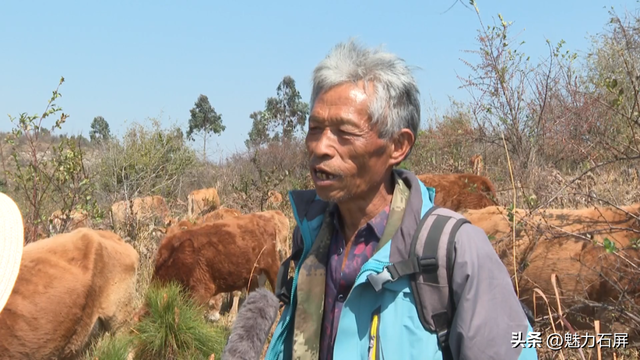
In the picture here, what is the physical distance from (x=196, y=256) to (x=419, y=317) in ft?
22.1

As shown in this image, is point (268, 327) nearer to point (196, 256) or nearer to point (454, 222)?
point (454, 222)

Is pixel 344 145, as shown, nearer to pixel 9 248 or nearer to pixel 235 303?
pixel 9 248

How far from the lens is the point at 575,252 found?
5562 mm

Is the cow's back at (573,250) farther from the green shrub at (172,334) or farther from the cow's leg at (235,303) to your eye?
the cow's leg at (235,303)

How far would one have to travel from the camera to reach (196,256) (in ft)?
27.4

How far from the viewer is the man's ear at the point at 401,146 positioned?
2320 mm

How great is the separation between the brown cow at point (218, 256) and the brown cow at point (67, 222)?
5.65 ft

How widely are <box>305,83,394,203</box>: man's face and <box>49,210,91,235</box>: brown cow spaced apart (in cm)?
755

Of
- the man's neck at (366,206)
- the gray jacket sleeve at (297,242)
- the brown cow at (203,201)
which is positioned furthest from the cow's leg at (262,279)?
the brown cow at (203,201)

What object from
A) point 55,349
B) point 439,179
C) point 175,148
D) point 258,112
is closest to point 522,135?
point 439,179

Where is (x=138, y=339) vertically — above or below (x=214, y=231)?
below

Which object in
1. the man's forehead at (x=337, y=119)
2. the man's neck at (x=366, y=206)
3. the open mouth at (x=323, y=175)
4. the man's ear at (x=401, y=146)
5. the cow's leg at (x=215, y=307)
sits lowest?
the cow's leg at (x=215, y=307)

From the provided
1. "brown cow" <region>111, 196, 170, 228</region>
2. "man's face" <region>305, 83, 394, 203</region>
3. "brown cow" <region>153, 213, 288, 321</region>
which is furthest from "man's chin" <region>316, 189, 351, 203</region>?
"brown cow" <region>111, 196, 170, 228</region>

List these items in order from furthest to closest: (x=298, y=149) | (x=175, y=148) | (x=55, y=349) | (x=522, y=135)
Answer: (x=298, y=149), (x=175, y=148), (x=522, y=135), (x=55, y=349)
